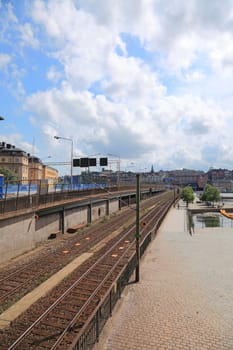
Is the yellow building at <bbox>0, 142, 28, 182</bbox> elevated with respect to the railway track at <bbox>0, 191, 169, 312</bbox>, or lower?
elevated

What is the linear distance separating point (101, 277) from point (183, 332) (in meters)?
7.60

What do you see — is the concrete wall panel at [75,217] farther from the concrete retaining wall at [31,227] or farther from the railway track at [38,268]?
the railway track at [38,268]

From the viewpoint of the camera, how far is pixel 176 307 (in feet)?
43.6

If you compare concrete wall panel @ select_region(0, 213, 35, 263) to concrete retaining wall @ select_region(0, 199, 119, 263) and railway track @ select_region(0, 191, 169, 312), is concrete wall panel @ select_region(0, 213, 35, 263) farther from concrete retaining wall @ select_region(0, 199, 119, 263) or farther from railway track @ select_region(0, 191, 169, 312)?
railway track @ select_region(0, 191, 169, 312)

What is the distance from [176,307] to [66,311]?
5.24 meters

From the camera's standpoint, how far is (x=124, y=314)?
12.5m

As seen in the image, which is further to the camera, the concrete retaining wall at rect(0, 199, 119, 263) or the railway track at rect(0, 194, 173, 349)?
the concrete retaining wall at rect(0, 199, 119, 263)

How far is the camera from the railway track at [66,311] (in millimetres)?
10203

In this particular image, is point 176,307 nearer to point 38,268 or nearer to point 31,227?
point 38,268

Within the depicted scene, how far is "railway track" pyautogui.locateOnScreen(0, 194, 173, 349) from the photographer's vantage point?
10.2m

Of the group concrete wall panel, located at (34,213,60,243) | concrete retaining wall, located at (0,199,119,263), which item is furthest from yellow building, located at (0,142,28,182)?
concrete wall panel, located at (34,213,60,243)

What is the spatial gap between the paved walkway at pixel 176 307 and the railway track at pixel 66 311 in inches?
52.1

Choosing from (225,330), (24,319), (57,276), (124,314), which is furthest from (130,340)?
(57,276)

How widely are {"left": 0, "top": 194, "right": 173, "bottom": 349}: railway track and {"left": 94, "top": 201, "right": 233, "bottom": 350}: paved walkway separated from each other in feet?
4.34
